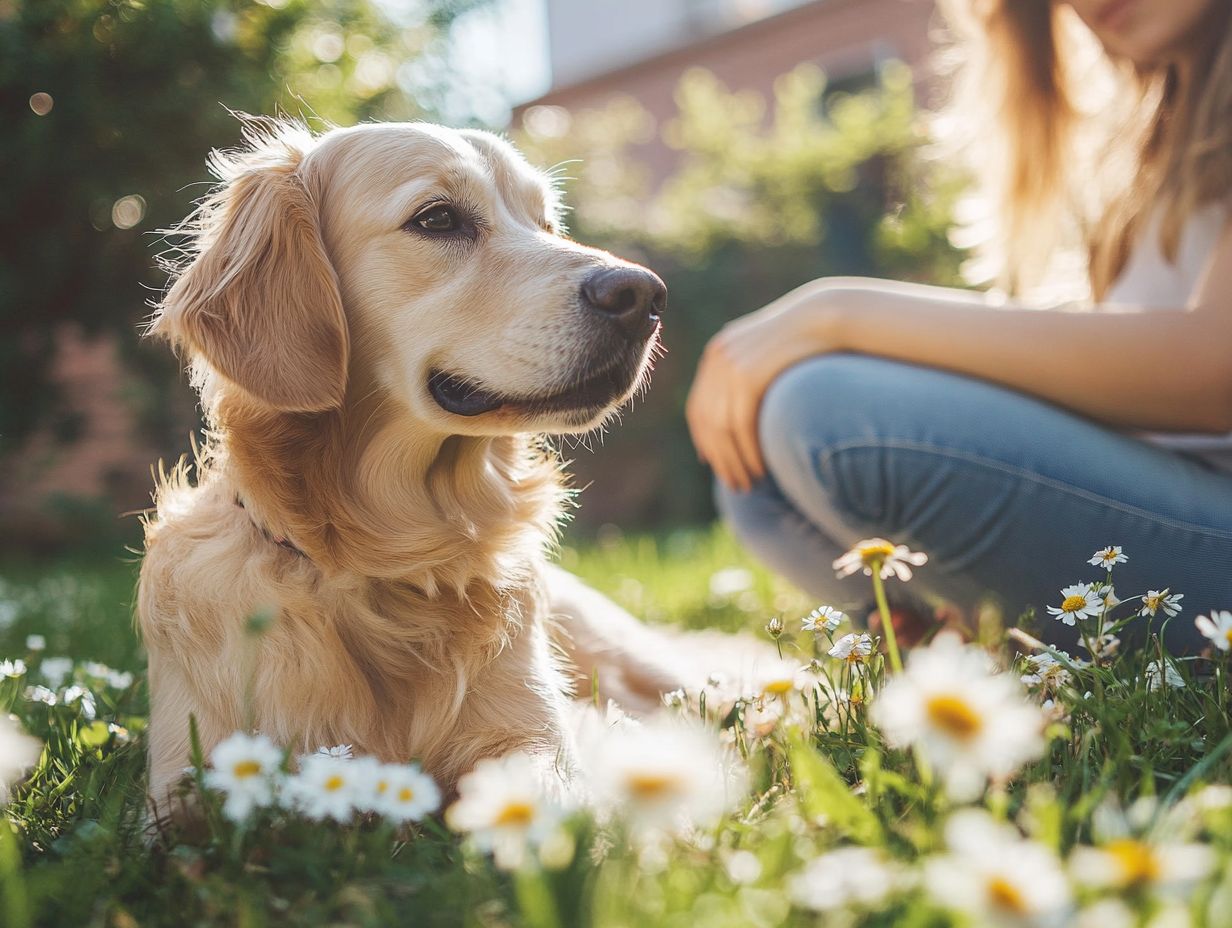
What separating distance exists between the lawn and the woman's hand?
38.1 inches

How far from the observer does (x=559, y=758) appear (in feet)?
5.62

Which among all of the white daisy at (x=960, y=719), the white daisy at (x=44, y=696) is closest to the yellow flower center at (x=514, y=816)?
the white daisy at (x=960, y=719)

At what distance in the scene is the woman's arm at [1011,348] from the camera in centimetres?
212

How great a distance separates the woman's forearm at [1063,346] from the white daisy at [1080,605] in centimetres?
73

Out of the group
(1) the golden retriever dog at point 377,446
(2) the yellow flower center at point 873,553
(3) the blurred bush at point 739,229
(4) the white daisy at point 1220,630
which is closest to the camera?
(4) the white daisy at point 1220,630

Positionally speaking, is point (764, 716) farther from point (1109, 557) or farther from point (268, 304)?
point (268, 304)

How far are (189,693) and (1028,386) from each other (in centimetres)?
194

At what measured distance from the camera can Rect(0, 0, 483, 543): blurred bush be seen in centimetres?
530

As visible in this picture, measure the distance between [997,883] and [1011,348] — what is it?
69.7 inches

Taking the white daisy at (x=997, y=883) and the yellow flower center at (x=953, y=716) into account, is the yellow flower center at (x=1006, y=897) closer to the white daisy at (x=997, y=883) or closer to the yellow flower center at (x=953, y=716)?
the white daisy at (x=997, y=883)

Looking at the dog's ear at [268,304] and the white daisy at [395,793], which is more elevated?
the dog's ear at [268,304]

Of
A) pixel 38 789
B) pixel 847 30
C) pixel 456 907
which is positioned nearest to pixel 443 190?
pixel 38 789

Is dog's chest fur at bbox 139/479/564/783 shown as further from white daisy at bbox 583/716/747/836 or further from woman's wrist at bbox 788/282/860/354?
woman's wrist at bbox 788/282/860/354

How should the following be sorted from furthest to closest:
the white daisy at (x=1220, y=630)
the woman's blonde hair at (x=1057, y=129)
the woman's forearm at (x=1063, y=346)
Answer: the woman's blonde hair at (x=1057, y=129) → the woman's forearm at (x=1063, y=346) → the white daisy at (x=1220, y=630)
